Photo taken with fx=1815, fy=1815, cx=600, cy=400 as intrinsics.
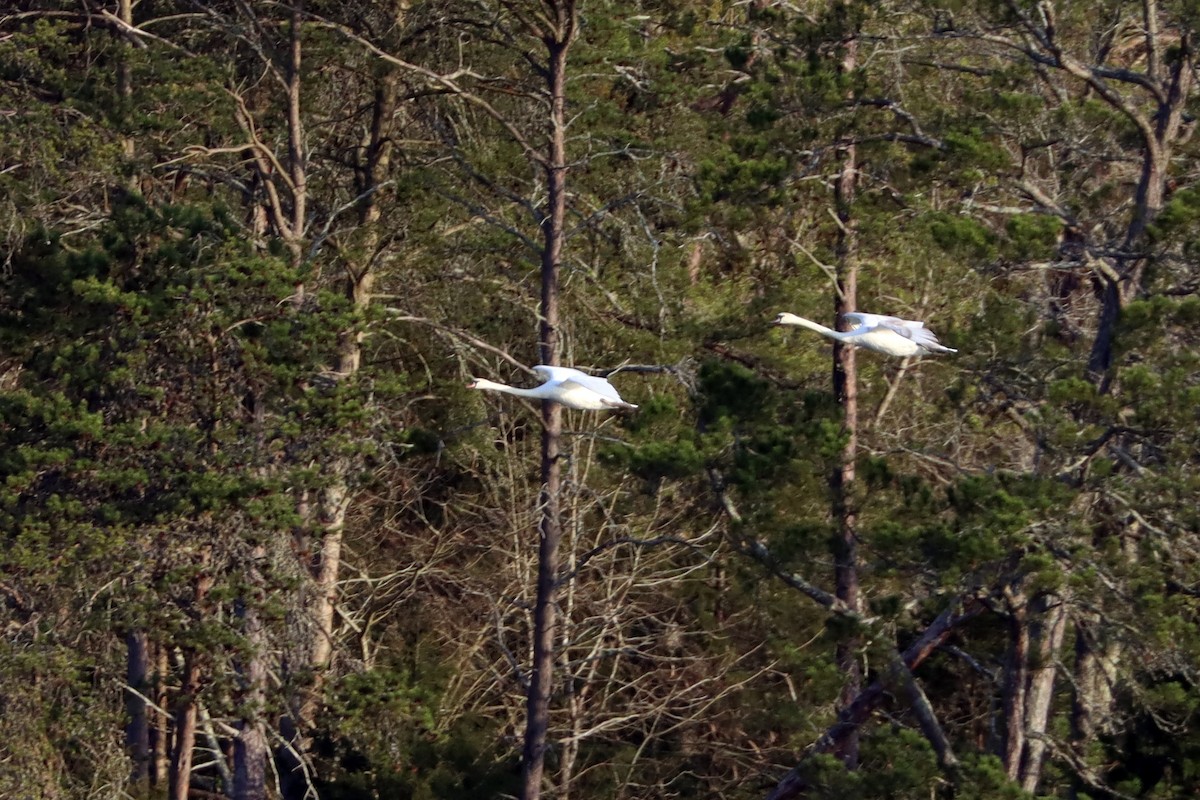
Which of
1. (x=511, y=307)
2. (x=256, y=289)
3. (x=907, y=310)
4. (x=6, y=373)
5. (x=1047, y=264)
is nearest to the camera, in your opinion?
(x=1047, y=264)

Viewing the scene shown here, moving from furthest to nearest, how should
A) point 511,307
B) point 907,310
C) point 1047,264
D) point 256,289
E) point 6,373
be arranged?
point 511,307
point 907,310
point 6,373
point 256,289
point 1047,264

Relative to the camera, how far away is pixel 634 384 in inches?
644

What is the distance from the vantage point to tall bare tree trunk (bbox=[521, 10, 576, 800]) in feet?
45.6

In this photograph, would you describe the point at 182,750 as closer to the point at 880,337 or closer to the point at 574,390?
the point at 574,390

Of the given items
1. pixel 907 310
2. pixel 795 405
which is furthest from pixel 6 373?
pixel 907 310

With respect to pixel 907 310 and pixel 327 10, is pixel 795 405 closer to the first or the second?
pixel 907 310

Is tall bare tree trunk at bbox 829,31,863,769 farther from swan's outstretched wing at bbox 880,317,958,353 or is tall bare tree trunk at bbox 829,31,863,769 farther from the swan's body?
the swan's body

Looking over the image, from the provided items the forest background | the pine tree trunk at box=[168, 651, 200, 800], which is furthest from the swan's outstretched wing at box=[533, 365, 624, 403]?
the pine tree trunk at box=[168, 651, 200, 800]

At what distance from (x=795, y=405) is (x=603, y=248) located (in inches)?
Answer: 141

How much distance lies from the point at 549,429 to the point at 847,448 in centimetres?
245

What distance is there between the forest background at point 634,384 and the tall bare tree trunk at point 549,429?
4cm

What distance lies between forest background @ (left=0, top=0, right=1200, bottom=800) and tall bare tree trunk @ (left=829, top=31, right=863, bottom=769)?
0.05m

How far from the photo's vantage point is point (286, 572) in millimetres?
12703

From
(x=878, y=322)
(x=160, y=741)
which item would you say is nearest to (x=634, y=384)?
(x=878, y=322)
